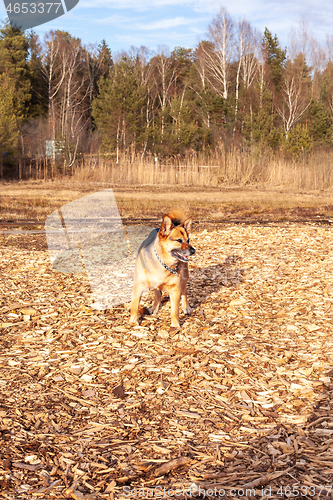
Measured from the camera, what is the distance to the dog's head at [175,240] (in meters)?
4.32

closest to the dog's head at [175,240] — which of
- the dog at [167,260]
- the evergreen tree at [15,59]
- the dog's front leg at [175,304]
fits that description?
the dog at [167,260]

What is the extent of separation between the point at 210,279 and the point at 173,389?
323 cm

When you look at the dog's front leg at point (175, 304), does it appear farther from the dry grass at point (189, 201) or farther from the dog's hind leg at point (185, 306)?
the dry grass at point (189, 201)

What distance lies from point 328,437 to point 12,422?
216 cm

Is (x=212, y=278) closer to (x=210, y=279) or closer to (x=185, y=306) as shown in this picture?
(x=210, y=279)

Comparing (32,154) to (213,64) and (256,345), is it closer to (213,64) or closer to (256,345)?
(213,64)

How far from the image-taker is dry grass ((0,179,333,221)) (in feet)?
47.0

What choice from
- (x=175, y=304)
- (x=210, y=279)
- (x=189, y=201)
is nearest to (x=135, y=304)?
(x=175, y=304)

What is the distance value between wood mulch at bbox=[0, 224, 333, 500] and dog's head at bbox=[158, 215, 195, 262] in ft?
2.95

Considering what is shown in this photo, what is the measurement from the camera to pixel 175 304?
473 cm

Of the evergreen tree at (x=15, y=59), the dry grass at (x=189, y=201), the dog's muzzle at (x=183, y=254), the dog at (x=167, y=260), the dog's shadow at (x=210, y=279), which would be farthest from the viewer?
the evergreen tree at (x=15, y=59)

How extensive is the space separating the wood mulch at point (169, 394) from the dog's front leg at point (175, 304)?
119mm

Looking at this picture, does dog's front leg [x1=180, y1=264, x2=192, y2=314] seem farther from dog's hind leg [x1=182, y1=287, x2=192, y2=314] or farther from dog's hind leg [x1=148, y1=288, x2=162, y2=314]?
dog's hind leg [x1=148, y1=288, x2=162, y2=314]

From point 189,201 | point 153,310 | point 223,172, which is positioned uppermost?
point 223,172
